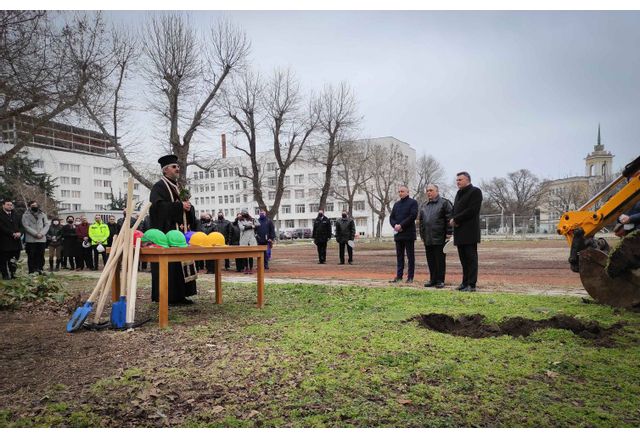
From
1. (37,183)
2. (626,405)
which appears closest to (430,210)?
(626,405)

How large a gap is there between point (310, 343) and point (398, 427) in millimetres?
1777

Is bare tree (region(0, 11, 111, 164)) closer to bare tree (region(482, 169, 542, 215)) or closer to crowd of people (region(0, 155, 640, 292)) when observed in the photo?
crowd of people (region(0, 155, 640, 292))

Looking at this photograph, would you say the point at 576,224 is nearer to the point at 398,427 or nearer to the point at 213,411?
the point at 398,427

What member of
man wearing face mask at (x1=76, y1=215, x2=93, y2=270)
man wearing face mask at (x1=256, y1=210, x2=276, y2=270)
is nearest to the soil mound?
man wearing face mask at (x1=256, y1=210, x2=276, y2=270)

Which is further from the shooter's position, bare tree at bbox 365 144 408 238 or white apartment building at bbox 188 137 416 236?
white apartment building at bbox 188 137 416 236

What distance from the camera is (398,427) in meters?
2.52

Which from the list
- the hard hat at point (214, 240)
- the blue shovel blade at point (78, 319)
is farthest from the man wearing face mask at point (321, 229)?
the blue shovel blade at point (78, 319)

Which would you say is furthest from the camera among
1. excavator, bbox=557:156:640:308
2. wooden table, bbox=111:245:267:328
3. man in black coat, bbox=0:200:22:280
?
man in black coat, bbox=0:200:22:280

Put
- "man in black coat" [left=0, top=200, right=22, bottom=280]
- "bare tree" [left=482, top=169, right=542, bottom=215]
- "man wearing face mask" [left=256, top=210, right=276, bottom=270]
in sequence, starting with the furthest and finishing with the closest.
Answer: "bare tree" [left=482, top=169, right=542, bottom=215] < "man wearing face mask" [left=256, top=210, right=276, bottom=270] < "man in black coat" [left=0, top=200, right=22, bottom=280]

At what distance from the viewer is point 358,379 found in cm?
323

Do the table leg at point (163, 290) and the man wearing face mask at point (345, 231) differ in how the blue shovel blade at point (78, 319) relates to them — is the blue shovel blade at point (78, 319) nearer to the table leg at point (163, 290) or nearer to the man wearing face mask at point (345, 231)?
the table leg at point (163, 290)

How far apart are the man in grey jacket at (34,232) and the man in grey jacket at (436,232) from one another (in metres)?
10.3

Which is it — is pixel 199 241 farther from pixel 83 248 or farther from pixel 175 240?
pixel 83 248

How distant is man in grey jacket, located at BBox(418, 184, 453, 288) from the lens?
8.63 meters
